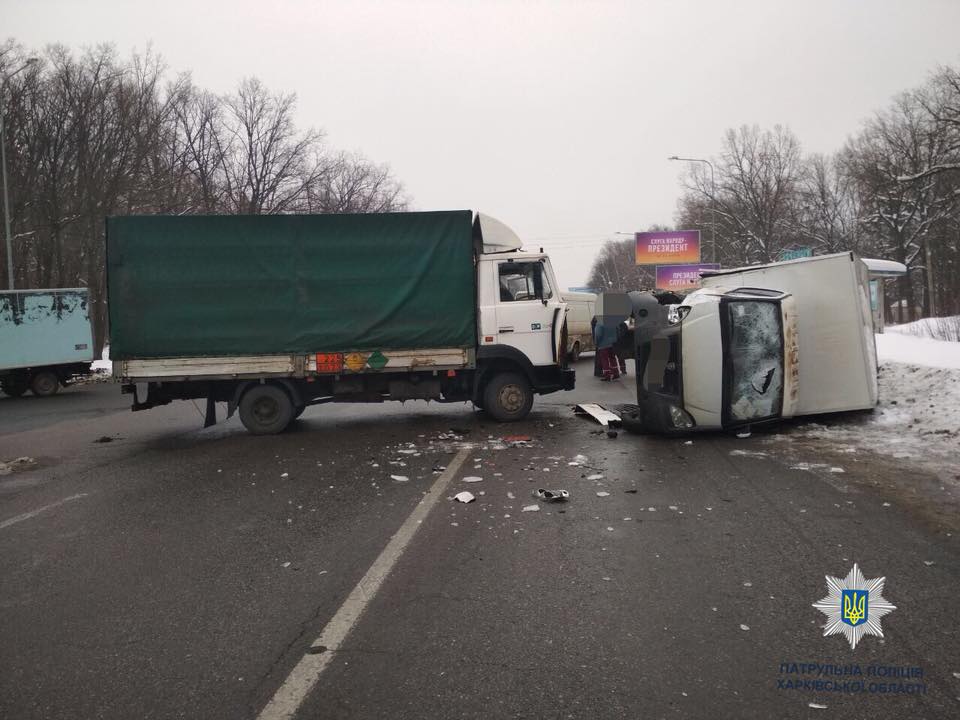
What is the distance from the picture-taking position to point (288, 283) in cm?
1044

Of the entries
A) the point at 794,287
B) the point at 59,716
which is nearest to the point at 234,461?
the point at 59,716

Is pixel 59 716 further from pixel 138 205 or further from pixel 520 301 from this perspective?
pixel 138 205

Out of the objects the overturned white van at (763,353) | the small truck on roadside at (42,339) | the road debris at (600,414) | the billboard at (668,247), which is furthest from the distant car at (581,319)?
the billboard at (668,247)

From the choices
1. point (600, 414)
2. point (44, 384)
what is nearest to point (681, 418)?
point (600, 414)

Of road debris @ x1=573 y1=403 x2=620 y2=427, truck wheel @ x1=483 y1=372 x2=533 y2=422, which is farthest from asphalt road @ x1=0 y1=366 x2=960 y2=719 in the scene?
truck wheel @ x1=483 y1=372 x2=533 y2=422

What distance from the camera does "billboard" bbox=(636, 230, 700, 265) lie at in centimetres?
5500

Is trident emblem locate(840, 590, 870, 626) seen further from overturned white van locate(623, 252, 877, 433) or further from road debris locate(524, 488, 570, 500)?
overturned white van locate(623, 252, 877, 433)

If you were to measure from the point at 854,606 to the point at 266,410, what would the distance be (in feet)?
29.1

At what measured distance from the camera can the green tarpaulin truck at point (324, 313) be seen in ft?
33.6

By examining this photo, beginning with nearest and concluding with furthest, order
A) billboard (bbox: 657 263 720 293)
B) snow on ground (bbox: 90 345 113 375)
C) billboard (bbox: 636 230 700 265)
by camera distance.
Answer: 1. snow on ground (bbox: 90 345 113 375)
2. billboard (bbox: 657 263 720 293)
3. billboard (bbox: 636 230 700 265)

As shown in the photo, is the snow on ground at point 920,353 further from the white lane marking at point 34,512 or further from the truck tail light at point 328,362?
the white lane marking at point 34,512

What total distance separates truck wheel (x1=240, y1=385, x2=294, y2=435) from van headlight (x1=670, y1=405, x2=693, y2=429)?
5844mm

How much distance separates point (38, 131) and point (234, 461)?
31.2m

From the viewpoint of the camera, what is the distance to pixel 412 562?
15.4 ft
